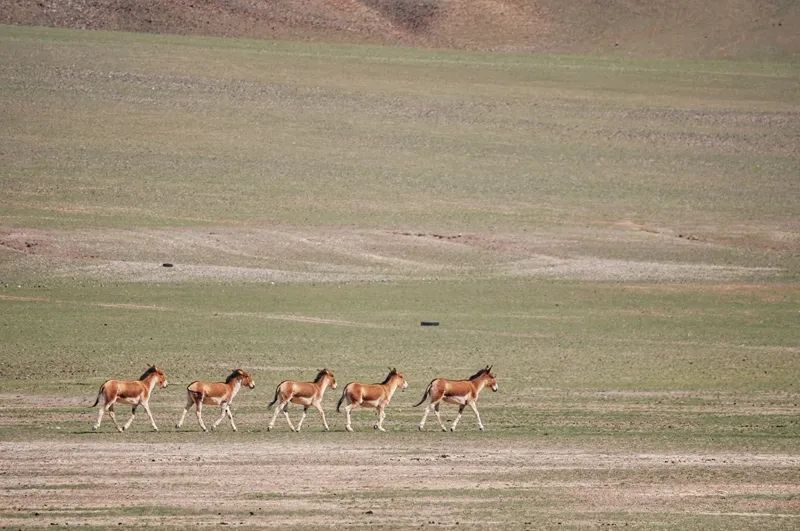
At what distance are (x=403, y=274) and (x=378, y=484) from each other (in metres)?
20.2

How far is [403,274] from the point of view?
1432 inches

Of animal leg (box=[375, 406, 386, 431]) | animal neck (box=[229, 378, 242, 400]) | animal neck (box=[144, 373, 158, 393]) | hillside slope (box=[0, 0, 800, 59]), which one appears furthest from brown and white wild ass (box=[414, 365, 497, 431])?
hillside slope (box=[0, 0, 800, 59])

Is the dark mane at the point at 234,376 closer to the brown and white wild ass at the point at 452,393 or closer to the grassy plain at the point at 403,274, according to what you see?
the grassy plain at the point at 403,274

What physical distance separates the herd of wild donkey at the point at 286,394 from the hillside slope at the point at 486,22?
53.5m

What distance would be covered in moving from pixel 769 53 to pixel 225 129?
3021 cm

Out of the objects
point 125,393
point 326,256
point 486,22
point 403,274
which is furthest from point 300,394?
point 486,22

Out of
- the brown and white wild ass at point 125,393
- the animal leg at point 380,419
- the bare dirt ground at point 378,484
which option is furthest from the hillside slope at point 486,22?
the bare dirt ground at point 378,484

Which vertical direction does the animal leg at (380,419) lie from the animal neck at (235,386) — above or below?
below

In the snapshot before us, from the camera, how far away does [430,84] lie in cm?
6316

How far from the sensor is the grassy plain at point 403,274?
16594mm

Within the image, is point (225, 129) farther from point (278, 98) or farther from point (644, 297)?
point (644, 297)

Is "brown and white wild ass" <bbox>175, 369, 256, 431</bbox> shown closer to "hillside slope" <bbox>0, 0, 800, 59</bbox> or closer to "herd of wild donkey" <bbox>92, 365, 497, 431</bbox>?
"herd of wild donkey" <bbox>92, 365, 497, 431</bbox>

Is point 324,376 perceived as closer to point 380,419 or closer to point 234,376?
point 380,419

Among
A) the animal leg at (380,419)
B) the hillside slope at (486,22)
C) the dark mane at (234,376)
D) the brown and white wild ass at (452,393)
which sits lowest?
the hillside slope at (486,22)
